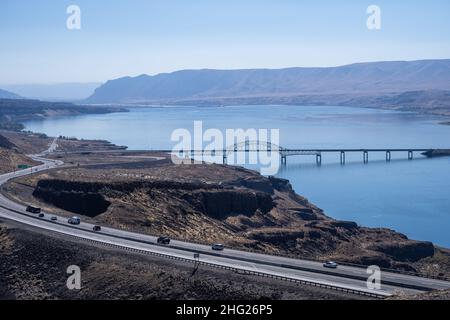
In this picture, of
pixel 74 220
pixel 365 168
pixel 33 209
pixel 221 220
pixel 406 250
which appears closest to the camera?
pixel 74 220

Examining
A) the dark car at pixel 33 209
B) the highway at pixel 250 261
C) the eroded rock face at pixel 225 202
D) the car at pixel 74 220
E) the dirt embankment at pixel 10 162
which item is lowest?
the eroded rock face at pixel 225 202

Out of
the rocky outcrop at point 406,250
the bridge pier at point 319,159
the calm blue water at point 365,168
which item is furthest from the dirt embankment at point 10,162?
the bridge pier at point 319,159

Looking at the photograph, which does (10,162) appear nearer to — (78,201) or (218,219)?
(78,201)

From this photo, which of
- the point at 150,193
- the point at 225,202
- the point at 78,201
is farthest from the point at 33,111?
the point at 78,201

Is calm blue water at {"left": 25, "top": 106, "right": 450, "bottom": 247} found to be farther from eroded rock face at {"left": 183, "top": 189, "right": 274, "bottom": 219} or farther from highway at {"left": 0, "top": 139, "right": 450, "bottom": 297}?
highway at {"left": 0, "top": 139, "right": 450, "bottom": 297}

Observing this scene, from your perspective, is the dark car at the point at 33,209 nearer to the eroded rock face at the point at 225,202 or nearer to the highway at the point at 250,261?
the highway at the point at 250,261

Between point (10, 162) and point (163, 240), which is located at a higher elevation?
point (10, 162)
